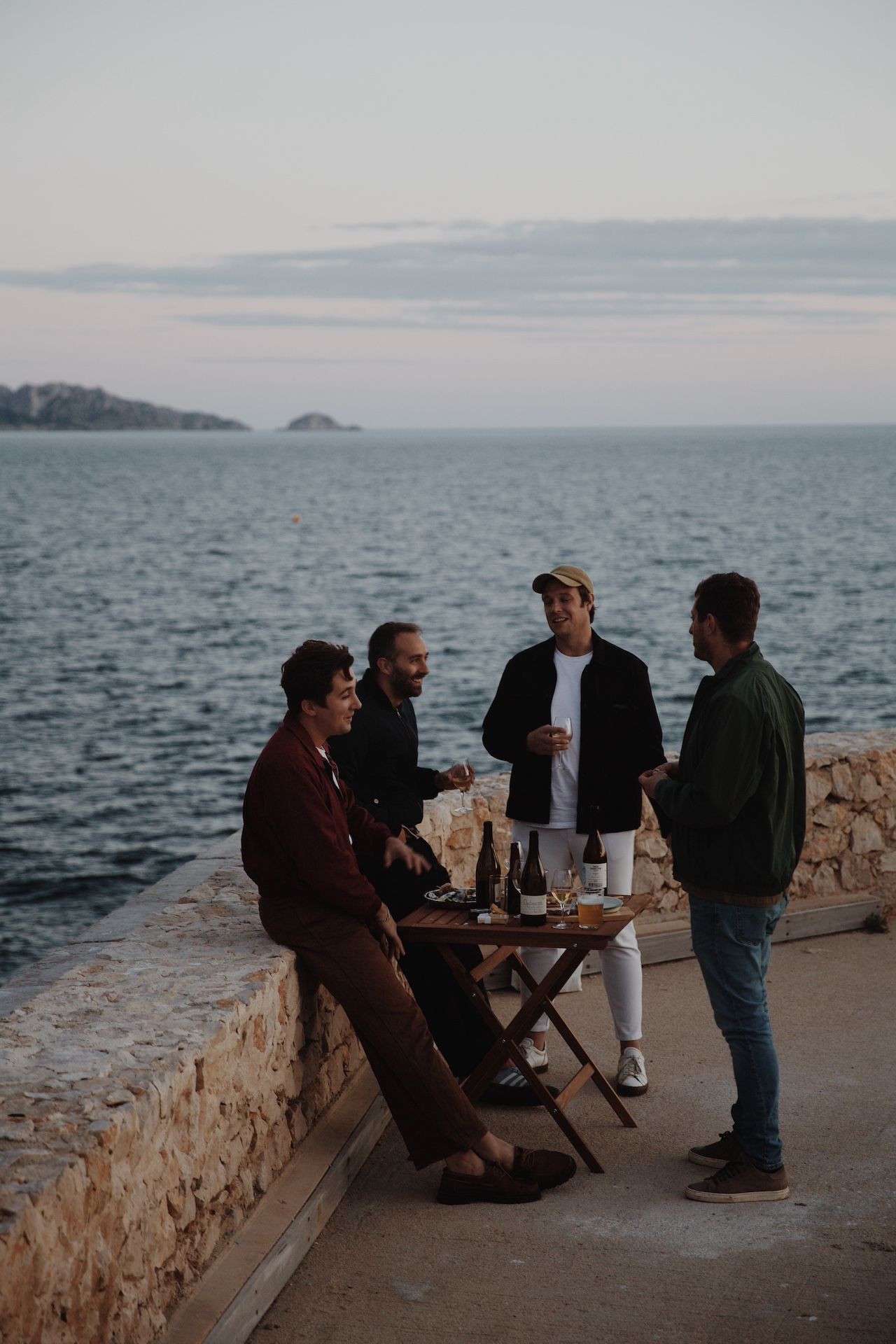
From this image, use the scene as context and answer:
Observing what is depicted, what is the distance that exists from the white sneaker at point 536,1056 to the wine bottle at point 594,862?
881mm

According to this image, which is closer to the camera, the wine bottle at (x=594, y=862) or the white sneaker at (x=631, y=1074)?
the wine bottle at (x=594, y=862)

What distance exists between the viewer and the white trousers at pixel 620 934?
5664 mm

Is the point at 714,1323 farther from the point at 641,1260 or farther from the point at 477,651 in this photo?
the point at 477,651

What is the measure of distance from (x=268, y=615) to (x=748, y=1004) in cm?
3555

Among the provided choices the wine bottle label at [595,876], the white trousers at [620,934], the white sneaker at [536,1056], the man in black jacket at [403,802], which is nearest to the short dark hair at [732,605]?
the wine bottle label at [595,876]

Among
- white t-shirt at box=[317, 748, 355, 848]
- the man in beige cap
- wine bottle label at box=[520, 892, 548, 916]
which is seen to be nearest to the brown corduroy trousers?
white t-shirt at box=[317, 748, 355, 848]

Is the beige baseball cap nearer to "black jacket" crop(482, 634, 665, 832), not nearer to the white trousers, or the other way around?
"black jacket" crop(482, 634, 665, 832)

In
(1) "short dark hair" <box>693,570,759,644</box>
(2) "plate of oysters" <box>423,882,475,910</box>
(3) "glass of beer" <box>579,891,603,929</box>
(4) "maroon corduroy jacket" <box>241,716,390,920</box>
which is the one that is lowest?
(2) "plate of oysters" <box>423,882,475,910</box>

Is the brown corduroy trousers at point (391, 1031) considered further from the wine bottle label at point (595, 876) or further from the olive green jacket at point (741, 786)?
the olive green jacket at point (741, 786)

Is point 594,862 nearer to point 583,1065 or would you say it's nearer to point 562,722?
point 562,722

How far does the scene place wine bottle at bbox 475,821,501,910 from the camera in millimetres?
5059

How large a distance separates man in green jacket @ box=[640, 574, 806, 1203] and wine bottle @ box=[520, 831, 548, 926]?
496 millimetres

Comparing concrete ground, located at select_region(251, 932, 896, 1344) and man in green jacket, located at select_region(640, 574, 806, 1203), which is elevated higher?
man in green jacket, located at select_region(640, 574, 806, 1203)

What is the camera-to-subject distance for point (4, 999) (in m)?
5.46
